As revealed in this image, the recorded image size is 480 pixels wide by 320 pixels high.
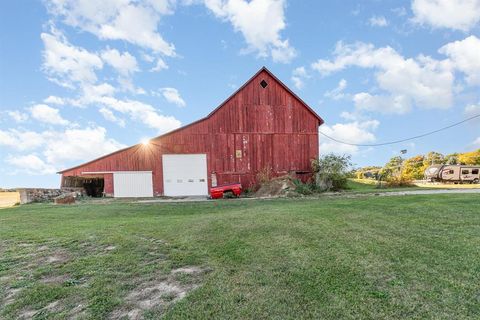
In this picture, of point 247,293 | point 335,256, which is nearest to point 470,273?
point 335,256

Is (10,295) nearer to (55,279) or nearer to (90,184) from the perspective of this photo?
(55,279)

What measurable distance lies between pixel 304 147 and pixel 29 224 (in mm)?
16953

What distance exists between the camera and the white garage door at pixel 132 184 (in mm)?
18609

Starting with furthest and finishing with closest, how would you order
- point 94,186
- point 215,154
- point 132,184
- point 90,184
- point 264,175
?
point 94,186 → point 90,184 → point 215,154 → point 132,184 → point 264,175

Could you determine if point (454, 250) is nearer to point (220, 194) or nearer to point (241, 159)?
point (220, 194)

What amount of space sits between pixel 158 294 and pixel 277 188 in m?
13.7

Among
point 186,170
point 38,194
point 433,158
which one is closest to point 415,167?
point 433,158

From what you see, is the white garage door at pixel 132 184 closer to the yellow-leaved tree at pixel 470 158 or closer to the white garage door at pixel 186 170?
the white garage door at pixel 186 170

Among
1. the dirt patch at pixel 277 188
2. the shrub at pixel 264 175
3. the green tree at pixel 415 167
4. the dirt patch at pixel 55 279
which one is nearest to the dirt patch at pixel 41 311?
the dirt patch at pixel 55 279

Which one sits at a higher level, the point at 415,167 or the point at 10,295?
the point at 415,167

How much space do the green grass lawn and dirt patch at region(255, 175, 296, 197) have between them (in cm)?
950

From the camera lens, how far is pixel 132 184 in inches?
733

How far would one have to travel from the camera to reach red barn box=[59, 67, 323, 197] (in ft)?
61.2

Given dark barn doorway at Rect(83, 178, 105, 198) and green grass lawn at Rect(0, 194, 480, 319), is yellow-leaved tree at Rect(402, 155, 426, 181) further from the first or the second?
dark barn doorway at Rect(83, 178, 105, 198)
